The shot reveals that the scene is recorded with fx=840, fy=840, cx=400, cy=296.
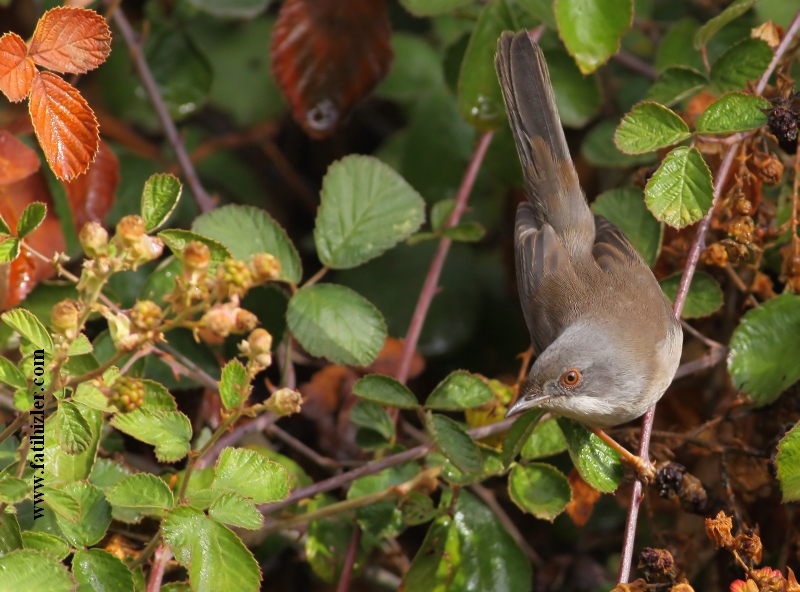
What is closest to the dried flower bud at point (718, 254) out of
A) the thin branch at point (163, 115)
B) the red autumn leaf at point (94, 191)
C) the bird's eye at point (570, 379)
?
the bird's eye at point (570, 379)

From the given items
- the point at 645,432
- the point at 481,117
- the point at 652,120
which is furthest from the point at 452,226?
the point at 645,432

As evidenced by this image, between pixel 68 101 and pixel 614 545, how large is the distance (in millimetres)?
2576

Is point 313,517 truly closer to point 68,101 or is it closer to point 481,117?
point 68,101

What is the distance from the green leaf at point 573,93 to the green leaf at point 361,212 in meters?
0.91

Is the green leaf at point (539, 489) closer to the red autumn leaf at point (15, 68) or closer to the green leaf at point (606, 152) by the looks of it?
the green leaf at point (606, 152)

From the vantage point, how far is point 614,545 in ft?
11.0

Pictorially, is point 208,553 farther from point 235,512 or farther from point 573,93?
point 573,93

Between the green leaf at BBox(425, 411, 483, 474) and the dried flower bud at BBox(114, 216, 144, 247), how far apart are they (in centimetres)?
101

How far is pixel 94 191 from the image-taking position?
2859 millimetres

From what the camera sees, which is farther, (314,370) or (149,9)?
(149,9)

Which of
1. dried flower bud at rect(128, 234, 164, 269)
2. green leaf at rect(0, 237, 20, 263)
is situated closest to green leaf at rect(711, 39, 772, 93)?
dried flower bud at rect(128, 234, 164, 269)

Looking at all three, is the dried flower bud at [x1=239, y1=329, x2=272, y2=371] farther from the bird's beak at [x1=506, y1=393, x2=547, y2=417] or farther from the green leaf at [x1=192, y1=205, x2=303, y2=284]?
the bird's beak at [x1=506, y1=393, x2=547, y2=417]

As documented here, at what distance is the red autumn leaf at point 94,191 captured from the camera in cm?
281

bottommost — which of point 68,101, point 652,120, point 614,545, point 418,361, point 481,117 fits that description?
point 614,545
